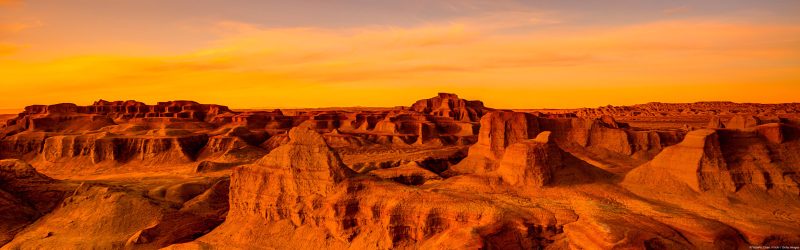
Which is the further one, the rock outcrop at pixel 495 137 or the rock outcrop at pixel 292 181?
the rock outcrop at pixel 495 137

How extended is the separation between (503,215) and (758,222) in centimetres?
1155

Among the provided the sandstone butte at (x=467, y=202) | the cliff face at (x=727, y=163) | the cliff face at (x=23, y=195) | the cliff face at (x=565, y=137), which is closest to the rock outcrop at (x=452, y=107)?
the cliff face at (x=565, y=137)

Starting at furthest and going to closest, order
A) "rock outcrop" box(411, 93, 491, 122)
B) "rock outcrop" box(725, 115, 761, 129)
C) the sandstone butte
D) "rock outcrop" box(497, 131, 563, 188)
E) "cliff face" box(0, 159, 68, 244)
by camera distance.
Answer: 1. "rock outcrop" box(411, 93, 491, 122)
2. "rock outcrop" box(725, 115, 761, 129)
3. "cliff face" box(0, 159, 68, 244)
4. "rock outcrop" box(497, 131, 563, 188)
5. the sandstone butte

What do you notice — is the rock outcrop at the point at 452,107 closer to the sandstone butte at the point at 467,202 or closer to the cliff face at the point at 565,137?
the cliff face at the point at 565,137

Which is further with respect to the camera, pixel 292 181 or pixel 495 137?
pixel 495 137

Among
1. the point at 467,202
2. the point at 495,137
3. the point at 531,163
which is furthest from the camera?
the point at 495,137

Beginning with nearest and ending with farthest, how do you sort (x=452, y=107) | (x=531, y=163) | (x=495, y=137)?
1. (x=531, y=163)
2. (x=495, y=137)
3. (x=452, y=107)

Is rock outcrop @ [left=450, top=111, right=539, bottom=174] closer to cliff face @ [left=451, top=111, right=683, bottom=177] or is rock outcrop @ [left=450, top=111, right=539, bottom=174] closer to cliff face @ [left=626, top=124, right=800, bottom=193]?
cliff face @ [left=451, top=111, right=683, bottom=177]

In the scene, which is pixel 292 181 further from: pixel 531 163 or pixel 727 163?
pixel 727 163

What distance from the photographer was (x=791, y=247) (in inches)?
781

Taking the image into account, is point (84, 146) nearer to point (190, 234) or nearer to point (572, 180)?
point (190, 234)

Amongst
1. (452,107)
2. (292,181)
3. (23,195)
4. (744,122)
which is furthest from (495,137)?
(452,107)

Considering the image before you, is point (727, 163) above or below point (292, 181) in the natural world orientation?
above

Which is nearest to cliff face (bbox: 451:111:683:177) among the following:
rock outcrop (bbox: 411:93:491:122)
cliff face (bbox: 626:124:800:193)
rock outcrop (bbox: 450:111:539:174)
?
rock outcrop (bbox: 450:111:539:174)
